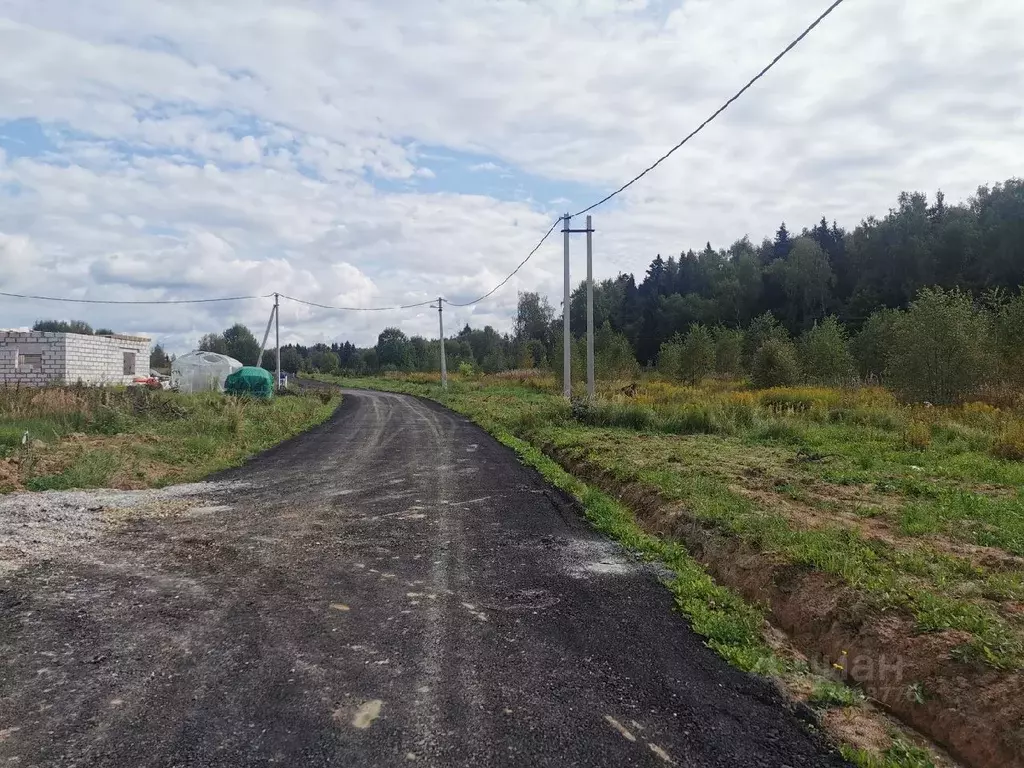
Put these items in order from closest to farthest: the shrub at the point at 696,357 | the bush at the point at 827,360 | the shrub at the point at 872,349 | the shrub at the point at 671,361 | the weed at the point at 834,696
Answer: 1. the weed at the point at 834,696
2. the bush at the point at 827,360
3. the shrub at the point at 872,349
4. the shrub at the point at 696,357
5. the shrub at the point at 671,361

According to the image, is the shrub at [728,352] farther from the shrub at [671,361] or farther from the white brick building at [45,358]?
the white brick building at [45,358]

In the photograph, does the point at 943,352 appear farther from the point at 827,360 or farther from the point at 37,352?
the point at 37,352

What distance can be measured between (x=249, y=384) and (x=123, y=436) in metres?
15.6

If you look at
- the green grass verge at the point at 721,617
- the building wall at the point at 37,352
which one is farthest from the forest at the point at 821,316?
the building wall at the point at 37,352

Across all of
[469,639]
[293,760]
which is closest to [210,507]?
[469,639]

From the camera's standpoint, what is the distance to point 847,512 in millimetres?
7535

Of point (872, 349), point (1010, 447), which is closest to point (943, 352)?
point (1010, 447)

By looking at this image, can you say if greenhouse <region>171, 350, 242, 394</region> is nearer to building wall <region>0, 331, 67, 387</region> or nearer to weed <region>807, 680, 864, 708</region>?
building wall <region>0, 331, 67, 387</region>

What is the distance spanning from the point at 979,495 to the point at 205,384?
106ft

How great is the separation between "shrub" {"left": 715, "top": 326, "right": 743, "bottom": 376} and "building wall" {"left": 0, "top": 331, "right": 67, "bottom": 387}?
37.5 metres

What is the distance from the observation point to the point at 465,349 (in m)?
94.0

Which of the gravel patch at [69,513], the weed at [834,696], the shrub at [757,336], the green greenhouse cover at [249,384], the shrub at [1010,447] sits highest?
the shrub at [757,336]

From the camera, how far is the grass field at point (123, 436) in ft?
34.5

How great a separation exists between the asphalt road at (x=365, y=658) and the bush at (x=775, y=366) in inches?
1133
